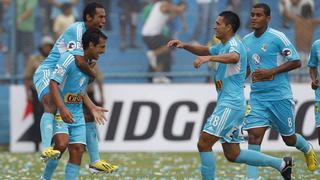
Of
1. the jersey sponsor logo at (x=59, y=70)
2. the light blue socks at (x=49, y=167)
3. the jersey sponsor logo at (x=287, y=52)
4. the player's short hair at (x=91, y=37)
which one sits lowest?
the light blue socks at (x=49, y=167)

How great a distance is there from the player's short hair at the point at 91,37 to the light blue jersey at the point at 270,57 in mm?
2593

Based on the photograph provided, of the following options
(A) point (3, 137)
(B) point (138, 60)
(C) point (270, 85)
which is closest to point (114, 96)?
(B) point (138, 60)

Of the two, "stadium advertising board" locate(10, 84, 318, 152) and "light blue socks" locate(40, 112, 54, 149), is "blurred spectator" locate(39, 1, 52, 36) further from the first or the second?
"light blue socks" locate(40, 112, 54, 149)

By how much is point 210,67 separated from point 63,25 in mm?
3281

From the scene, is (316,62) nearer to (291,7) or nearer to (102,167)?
(102,167)

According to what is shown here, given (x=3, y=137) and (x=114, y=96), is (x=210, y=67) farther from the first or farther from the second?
(x=3, y=137)

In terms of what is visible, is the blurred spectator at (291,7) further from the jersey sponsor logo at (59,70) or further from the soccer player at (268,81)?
the jersey sponsor logo at (59,70)

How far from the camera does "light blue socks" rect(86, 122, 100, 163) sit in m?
12.2

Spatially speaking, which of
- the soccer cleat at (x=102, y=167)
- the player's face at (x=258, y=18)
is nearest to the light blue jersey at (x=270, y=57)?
the player's face at (x=258, y=18)

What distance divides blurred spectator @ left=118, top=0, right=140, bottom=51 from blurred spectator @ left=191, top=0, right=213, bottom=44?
1291 millimetres

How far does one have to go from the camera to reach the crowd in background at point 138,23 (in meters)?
20.9

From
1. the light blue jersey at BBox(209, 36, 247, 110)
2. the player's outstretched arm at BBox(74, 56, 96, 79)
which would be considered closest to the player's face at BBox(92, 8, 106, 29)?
the player's outstretched arm at BBox(74, 56, 96, 79)

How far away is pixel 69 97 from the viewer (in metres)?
11.4

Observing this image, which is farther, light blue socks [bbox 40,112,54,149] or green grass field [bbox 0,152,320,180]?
green grass field [bbox 0,152,320,180]
